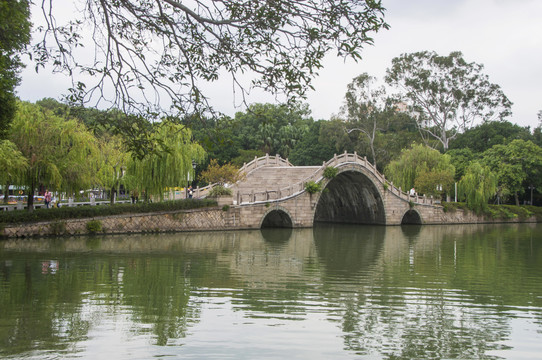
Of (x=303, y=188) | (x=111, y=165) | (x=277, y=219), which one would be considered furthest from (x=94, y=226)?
(x=303, y=188)

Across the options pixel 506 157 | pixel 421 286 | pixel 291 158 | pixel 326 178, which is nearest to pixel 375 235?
pixel 326 178

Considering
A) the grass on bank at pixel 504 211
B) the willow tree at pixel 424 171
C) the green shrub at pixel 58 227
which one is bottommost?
the green shrub at pixel 58 227

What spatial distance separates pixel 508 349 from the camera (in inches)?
268

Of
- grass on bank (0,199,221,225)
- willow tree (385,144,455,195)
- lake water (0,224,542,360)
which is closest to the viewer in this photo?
lake water (0,224,542,360)

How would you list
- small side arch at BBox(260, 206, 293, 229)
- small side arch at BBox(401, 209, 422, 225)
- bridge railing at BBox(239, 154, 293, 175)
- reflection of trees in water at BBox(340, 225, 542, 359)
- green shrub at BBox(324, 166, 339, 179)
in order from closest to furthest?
reflection of trees in water at BBox(340, 225, 542, 359) → small side arch at BBox(260, 206, 293, 229) → green shrub at BBox(324, 166, 339, 179) → bridge railing at BBox(239, 154, 293, 175) → small side arch at BBox(401, 209, 422, 225)

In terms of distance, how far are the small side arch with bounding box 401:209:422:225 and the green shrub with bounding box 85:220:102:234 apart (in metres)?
21.7

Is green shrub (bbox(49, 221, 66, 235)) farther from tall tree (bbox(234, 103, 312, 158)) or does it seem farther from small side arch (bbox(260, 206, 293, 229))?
tall tree (bbox(234, 103, 312, 158))

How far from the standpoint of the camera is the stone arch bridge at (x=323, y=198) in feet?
90.5

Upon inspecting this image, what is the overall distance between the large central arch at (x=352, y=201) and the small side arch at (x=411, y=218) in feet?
8.37

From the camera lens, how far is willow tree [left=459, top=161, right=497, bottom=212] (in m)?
38.5

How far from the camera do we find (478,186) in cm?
3862

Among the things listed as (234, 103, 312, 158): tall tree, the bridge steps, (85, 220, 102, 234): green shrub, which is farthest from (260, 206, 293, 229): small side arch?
(234, 103, 312, 158): tall tree

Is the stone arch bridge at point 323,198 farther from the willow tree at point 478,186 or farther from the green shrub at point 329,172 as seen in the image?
the willow tree at point 478,186

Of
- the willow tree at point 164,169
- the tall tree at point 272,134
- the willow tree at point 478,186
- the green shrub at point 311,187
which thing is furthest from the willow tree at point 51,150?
the tall tree at point 272,134
